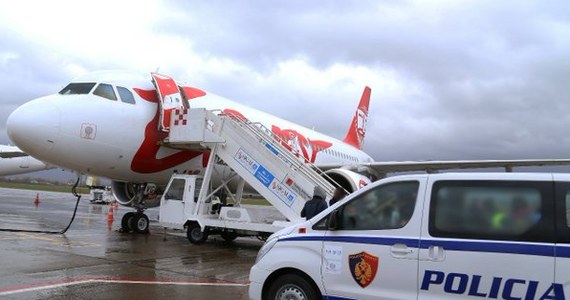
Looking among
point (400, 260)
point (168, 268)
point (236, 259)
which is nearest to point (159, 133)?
point (236, 259)

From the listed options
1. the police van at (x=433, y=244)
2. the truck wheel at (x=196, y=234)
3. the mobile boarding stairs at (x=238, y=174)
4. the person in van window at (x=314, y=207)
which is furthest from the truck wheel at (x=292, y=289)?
the truck wheel at (x=196, y=234)

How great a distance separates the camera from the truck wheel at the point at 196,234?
13.2 metres

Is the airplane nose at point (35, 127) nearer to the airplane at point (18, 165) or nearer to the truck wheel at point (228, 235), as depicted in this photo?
the truck wheel at point (228, 235)

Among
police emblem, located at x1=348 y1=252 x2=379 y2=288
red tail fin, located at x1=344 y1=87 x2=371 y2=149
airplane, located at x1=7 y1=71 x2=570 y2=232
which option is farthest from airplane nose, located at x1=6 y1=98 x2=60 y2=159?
red tail fin, located at x1=344 y1=87 x2=371 y2=149

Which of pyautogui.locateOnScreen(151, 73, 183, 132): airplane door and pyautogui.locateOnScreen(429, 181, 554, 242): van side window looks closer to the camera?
pyautogui.locateOnScreen(429, 181, 554, 242): van side window

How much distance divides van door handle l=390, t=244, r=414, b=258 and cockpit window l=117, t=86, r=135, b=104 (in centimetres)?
999

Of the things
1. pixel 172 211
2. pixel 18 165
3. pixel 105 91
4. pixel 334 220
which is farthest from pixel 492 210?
pixel 18 165

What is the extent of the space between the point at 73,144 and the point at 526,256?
10532 mm

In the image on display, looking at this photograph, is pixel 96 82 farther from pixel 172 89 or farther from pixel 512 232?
pixel 512 232

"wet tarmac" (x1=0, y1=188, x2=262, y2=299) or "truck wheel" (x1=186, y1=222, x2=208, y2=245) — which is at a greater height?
"truck wheel" (x1=186, y1=222, x2=208, y2=245)

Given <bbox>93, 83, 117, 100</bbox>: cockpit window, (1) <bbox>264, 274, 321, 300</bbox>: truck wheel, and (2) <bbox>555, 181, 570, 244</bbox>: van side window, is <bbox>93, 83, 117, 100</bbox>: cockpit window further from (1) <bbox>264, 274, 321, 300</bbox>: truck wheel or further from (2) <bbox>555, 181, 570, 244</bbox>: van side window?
(2) <bbox>555, 181, 570, 244</bbox>: van side window

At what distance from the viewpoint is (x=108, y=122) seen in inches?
502

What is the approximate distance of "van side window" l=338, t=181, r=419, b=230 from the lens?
5160 millimetres

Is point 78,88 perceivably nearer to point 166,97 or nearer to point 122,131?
point 122,131
